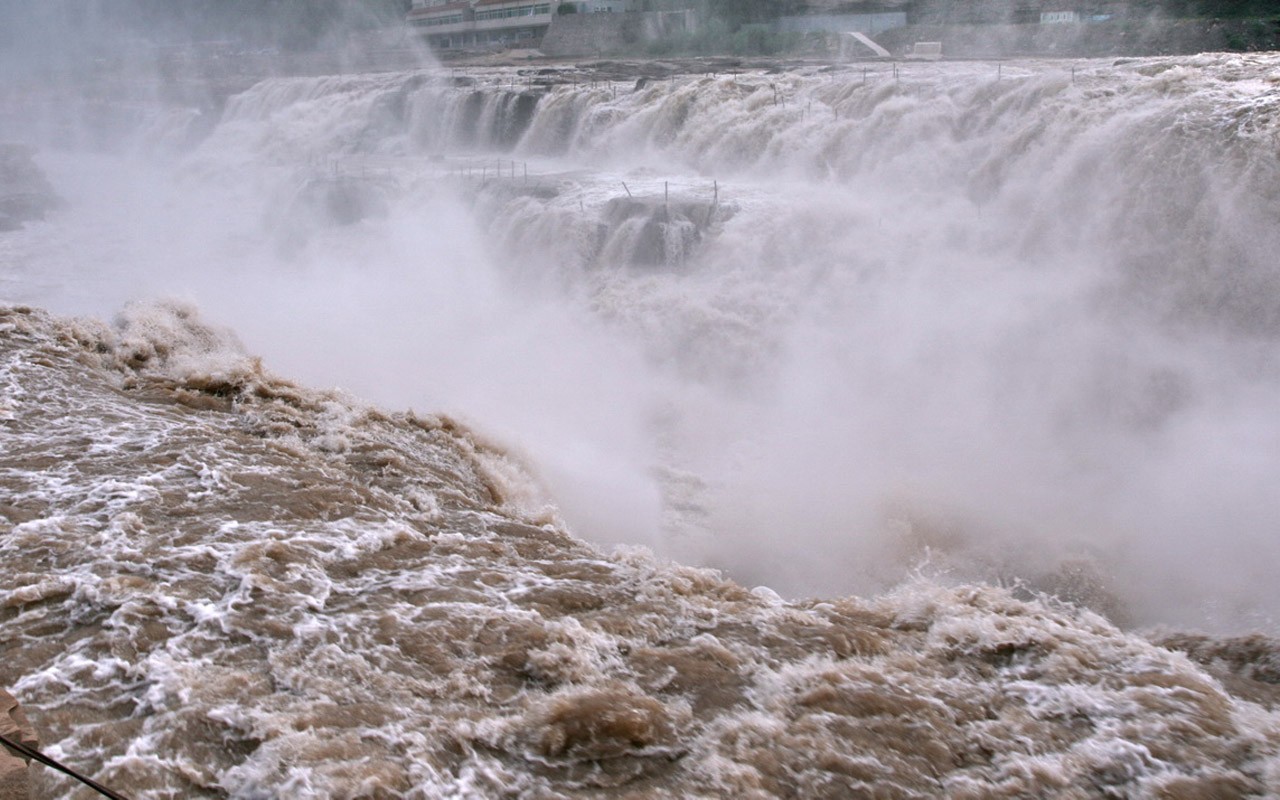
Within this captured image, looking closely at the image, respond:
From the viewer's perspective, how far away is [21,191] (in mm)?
21219

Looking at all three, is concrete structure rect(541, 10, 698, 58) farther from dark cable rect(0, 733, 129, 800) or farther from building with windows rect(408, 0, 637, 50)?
dark cable rect(0, 733, 129, 800)

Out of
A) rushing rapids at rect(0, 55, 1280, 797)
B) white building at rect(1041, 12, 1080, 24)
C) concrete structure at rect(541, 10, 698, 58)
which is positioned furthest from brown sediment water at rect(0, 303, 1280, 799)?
concrete structure at rect(541, 10, 698, 58)

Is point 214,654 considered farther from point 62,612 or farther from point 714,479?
point 714,479

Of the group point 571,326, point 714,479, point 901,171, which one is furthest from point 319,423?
point 901,171

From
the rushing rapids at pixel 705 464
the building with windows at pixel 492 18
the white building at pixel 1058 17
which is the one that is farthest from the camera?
the building with windows at pixel 492 18

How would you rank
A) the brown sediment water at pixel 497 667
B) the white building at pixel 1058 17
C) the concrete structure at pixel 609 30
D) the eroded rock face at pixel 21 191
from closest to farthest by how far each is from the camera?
1. the brown sediment water at pixel 497 667
2. the eroded rock face at pixel 21 191
3. the white building at pixel 1058 17
4. the concrete structure at pixel 609 30

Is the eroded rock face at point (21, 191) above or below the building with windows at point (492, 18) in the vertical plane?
below

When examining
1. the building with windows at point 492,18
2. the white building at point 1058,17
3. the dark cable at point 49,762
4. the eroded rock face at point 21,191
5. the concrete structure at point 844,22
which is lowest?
the dark cable at point 49,762

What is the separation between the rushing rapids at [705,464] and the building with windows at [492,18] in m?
19.2

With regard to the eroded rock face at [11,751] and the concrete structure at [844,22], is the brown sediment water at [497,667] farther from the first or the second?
the concrete structure at [844,22]

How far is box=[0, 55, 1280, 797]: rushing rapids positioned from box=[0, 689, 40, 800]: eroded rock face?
0.15m

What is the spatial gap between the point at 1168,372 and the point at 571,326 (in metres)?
6.11

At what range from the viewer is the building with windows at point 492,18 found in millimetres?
33219

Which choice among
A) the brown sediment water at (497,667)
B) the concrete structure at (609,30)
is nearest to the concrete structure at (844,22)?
the concrete structure at (609,30)
